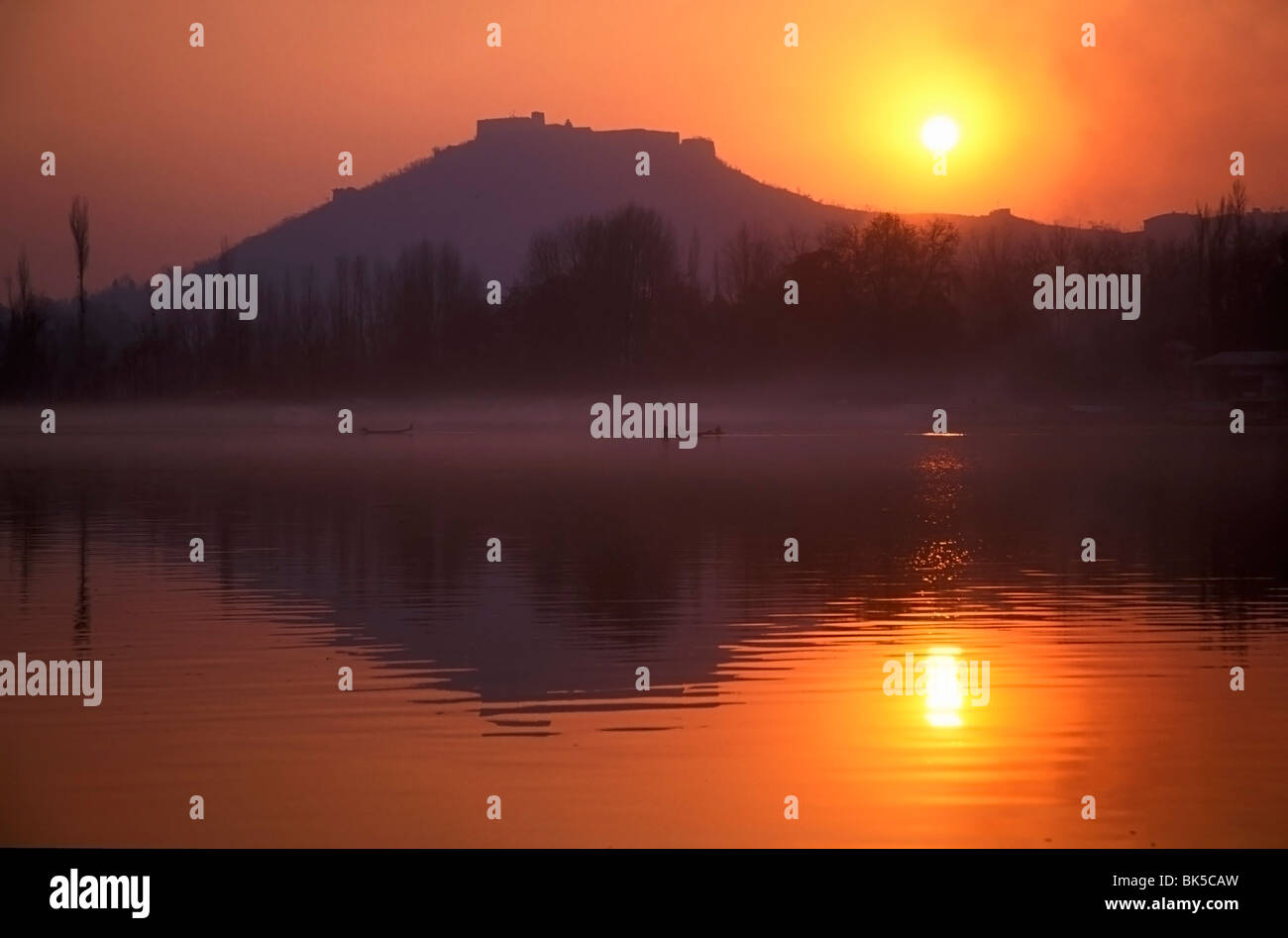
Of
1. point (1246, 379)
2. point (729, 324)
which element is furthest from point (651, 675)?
point (729, 324)

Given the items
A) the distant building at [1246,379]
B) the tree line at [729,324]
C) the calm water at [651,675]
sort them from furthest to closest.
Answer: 1. the tree line at [729,324]
2. the distant building at [1246,379]
3. the calm water at [651,675]

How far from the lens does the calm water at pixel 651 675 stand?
10859 millimetres

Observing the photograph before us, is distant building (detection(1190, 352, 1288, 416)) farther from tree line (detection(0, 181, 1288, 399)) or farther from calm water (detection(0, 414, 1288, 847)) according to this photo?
calm water (detection(0, 414, 1288, 847))

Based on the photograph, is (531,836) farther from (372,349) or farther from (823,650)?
(372,349)

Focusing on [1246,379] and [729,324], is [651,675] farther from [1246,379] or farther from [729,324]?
[729,324]

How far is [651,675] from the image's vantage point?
15266mm

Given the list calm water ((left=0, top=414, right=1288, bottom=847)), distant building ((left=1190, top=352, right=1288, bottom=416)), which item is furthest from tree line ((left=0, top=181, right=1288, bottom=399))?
calm water ((left=0, top=414, right=1288, bottom=847))

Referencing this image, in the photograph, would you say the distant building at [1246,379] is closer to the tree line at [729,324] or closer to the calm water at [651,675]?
the tree line at [729,324]

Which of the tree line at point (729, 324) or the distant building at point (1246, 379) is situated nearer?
the distant building at point (1246, 379)

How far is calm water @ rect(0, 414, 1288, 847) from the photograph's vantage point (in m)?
10.9

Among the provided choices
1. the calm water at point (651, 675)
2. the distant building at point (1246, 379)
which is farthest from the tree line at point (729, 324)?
the calm water at point (651, 675)

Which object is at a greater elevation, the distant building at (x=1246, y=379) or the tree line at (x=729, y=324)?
the tree line at (x=729, y=324)
